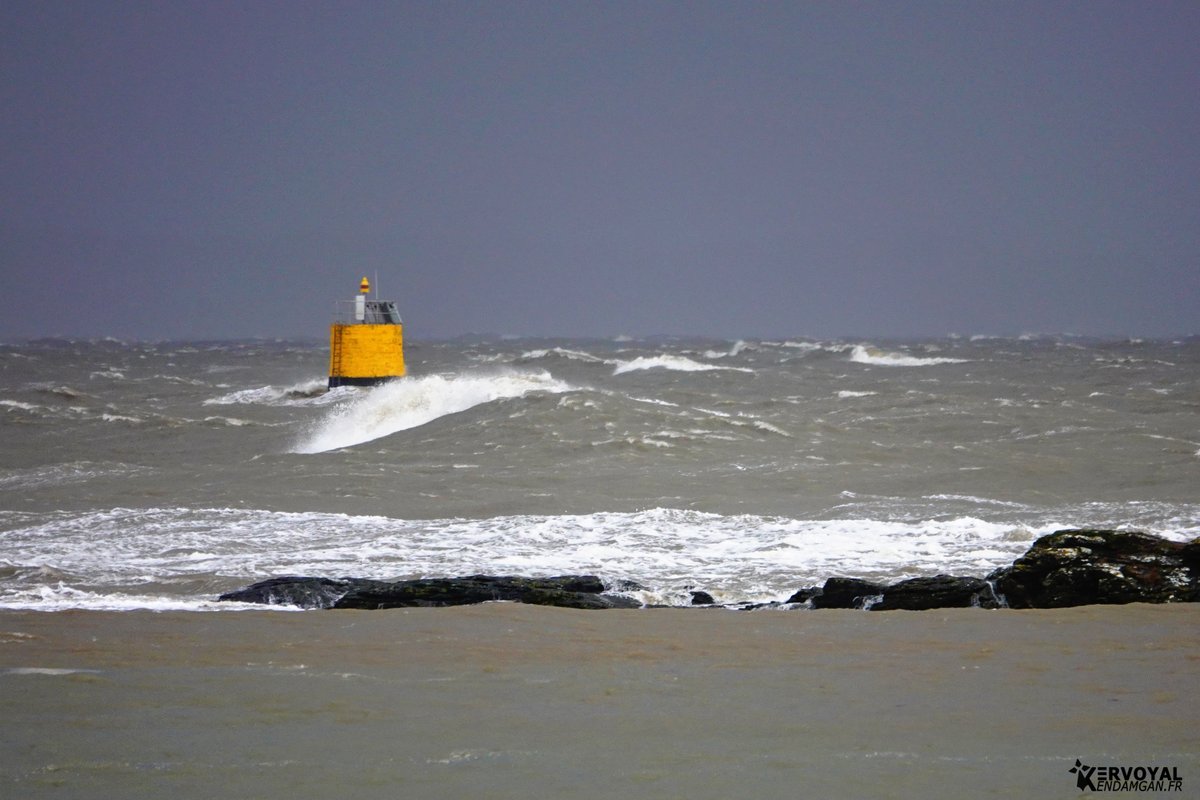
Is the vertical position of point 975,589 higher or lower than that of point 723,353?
lower

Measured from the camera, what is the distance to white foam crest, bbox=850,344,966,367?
5978 cm

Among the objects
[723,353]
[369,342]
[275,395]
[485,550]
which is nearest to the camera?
[485,550]

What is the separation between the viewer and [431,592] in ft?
24.5

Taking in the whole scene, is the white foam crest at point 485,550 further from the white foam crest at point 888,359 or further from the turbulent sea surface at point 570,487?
the white foam crest at point 888,359

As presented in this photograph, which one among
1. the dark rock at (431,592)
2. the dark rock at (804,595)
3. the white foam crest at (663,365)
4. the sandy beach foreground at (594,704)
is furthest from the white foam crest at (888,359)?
the sandy beach foreground at (594,704)

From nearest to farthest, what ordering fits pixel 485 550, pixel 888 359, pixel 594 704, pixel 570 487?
pixel 594 704
pixel 485 550
pixel 570 487
pixel 888 359

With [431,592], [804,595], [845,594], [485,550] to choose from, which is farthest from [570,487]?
[845,594]

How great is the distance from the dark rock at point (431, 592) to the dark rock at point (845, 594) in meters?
1.16

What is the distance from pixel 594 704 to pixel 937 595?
344 centimetres

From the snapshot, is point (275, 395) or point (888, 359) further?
point (888, 359)

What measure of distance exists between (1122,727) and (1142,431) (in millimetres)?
16659

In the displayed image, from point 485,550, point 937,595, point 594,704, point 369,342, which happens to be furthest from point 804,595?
point 369,342

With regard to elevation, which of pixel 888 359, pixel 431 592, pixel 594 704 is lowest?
pixel 431 592

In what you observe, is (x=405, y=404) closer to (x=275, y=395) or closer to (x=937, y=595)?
(x=275, y=395)
